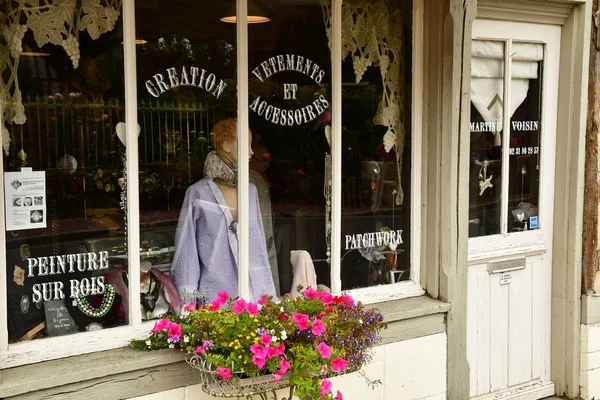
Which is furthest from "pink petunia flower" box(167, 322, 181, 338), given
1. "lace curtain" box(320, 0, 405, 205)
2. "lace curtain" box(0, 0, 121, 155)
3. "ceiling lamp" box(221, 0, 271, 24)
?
"lace curtain" box(320, 0, 405, 205)

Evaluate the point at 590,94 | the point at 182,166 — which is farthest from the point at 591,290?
the point at 182,166

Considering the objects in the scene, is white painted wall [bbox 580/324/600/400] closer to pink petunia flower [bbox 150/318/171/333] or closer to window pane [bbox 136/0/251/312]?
window pane [bbox 136/0/251/312]

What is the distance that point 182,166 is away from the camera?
411 centimetres

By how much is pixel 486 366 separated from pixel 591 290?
3.19 feet

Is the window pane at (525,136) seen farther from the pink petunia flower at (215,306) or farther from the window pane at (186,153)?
the pink petunia flower at (215,306)

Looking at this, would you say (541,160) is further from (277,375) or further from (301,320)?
(277,375)

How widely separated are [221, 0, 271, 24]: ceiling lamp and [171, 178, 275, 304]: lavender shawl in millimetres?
847

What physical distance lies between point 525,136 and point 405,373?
189cm

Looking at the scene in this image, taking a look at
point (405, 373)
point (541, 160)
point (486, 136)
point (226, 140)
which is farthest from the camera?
point (541, 160)

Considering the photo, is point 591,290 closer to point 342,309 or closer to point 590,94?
point 590,94

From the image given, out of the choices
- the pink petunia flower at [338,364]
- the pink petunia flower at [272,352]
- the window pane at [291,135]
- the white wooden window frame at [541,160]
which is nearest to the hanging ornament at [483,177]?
the white wooden window frame at [541,160]

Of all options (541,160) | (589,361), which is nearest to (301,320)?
(541,160)

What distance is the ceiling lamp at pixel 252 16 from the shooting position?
4145mm

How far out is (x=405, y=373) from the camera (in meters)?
4.75
